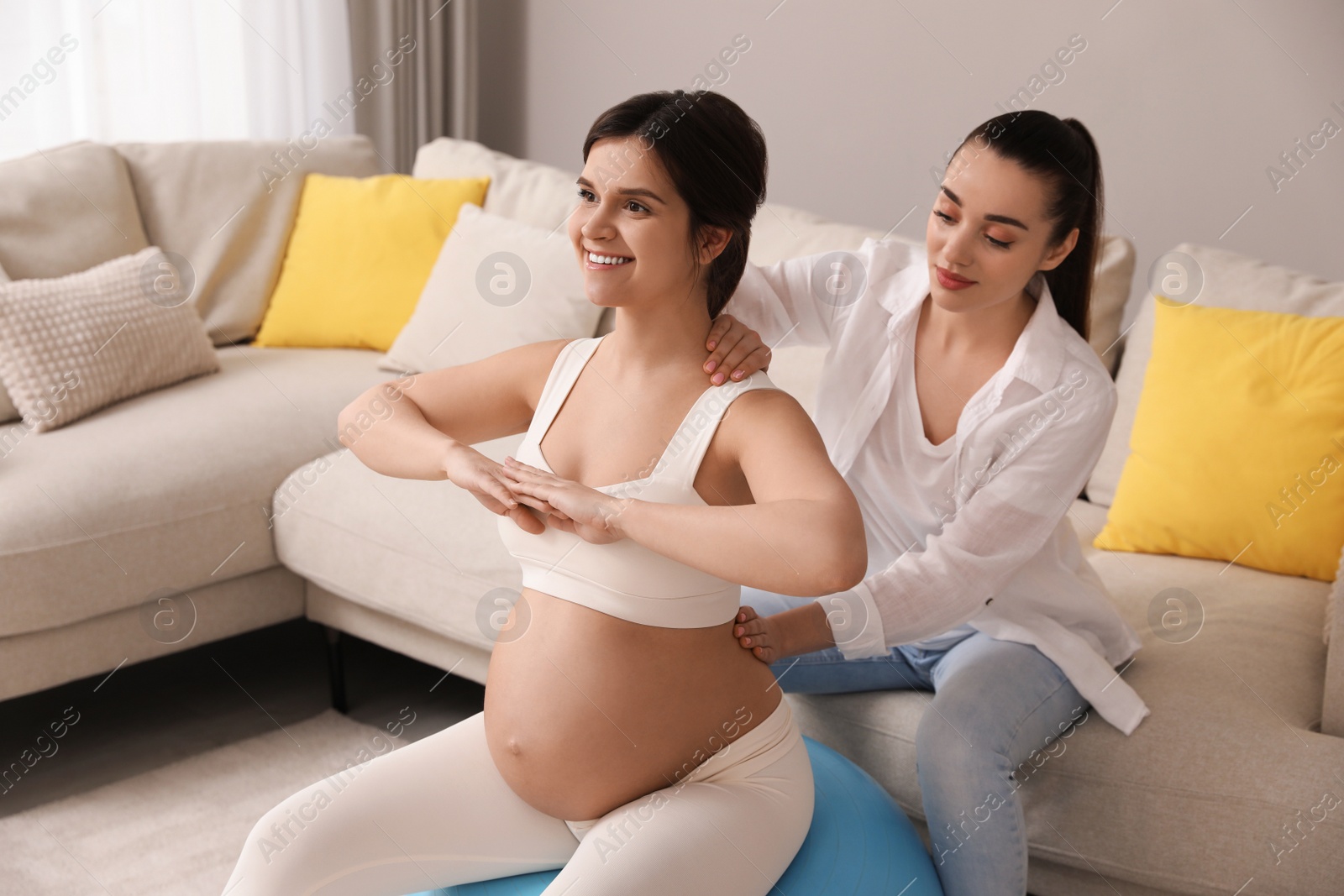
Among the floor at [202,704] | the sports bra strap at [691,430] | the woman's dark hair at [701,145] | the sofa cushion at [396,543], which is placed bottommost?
the floor at [202,704]

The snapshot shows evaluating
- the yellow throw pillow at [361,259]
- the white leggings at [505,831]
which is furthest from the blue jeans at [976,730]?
the yellow throw pillow at [361,259]

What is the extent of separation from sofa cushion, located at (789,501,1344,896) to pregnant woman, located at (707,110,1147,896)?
0.03 meters

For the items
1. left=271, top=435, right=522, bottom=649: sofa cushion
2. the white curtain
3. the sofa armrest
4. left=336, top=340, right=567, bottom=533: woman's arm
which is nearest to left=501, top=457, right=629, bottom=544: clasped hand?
left=336, top=340, right=567, bottom=533: woman's arm

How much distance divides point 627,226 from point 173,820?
1.50 metres

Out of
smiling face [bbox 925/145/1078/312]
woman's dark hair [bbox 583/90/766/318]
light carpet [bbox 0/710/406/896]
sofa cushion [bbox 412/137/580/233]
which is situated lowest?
light carpet [bbox 0/710/406/896]

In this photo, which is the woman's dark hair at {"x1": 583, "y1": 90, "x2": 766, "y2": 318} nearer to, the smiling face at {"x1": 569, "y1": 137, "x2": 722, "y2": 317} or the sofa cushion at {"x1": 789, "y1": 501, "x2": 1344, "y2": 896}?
the smiling face at {"x1": 569, "y1": 137, "x2": 722, "y2": 317}

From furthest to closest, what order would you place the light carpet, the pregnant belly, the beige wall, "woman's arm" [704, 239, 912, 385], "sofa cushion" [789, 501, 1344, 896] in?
the beige wall → the light carpet → "woman's arm" [704, 239, 912, 385] → "sofa cushion" [789, 501, 1344, 896] → the pregnant belly

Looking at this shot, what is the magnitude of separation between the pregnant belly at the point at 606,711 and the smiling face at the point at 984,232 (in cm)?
59

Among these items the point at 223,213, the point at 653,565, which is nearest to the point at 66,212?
the point at 223,213

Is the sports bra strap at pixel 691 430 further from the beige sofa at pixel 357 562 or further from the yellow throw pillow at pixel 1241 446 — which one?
the yellow throw pillow at pixel 1241 446

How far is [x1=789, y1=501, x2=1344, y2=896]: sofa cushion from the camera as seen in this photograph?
1.42 m

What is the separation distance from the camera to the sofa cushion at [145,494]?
200cm

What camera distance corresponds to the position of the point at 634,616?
1174mm

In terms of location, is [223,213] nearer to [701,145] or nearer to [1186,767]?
[701,145]
